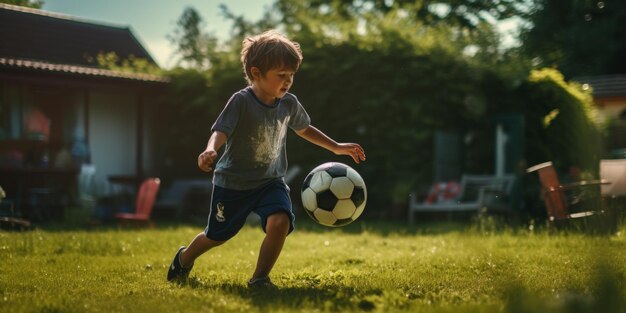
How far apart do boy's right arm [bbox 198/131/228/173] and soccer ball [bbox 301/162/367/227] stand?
0.77 meters

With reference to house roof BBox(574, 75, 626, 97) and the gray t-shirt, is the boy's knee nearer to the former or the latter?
the gray t-shirt

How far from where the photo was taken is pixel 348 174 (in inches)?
187

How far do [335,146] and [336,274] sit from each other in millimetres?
864

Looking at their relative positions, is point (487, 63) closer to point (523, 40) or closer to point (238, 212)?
point (523, 40)

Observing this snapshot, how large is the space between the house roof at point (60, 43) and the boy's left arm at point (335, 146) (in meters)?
5.57

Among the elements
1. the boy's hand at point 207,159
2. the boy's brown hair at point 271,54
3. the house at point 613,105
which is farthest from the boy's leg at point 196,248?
the house at point 613,105

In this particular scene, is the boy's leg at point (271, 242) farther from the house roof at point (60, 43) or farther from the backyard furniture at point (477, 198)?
the backyard furniture at point (477, 198)

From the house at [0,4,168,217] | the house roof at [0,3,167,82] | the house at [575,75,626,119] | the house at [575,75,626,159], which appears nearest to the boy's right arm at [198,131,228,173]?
the house roof at [0,3,167,82]

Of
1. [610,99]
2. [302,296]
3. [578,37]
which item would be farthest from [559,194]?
[578,37]

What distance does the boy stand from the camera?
4.25 metres

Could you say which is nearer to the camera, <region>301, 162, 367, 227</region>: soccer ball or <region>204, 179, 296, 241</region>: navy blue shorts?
<region>204, 179, 296, 241</region>: navy blue shorts

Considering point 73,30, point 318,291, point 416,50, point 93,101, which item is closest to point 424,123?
point 416,50

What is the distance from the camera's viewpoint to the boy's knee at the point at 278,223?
4238mm

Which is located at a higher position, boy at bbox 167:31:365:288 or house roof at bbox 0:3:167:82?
house roof at bbox 0:3:167:82
